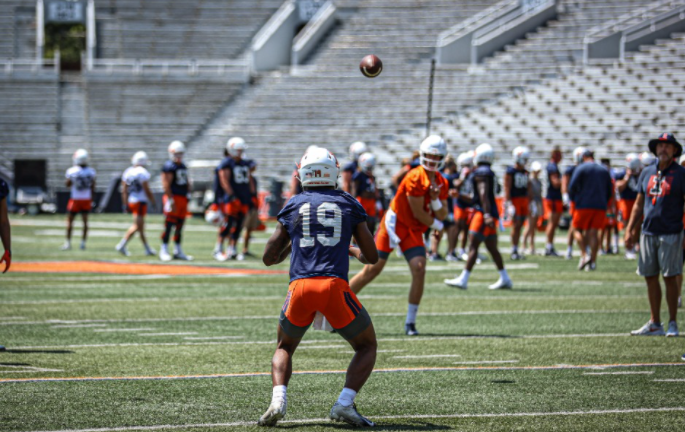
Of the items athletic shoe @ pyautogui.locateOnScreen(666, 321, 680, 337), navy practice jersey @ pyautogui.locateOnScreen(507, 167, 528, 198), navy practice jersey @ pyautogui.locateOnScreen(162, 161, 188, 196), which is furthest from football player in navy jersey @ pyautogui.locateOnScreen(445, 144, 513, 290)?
navy practice jersey @ pyautogui.locateOnScreen(162, 161, 188, 196)

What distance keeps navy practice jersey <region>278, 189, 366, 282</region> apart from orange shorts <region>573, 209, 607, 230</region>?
12165 mm

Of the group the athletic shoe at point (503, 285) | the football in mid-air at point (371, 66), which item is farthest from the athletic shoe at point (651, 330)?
the athletic shoe at point (503, 285)

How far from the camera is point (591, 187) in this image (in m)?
17.7

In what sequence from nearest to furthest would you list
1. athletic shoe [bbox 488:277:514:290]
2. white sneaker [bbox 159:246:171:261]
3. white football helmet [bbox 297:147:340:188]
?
white football helmet [bbox 297:147:340:188], athletic shoe [bbox 488:277:514:290], white sneaker [bbox 159:246:171:261]

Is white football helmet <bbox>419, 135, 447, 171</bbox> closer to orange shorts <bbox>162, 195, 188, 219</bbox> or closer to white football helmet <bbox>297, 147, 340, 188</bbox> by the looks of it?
white football helmet <bbox>297, 147, 340, 188</bbox>

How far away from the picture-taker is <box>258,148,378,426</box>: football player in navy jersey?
20.1 ft

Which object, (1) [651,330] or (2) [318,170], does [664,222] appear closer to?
(1) [651,330]

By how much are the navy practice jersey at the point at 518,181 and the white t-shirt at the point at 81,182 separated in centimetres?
822

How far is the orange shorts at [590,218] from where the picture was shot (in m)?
17.7

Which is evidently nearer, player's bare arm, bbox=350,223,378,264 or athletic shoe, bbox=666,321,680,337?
player's bare arm, bbox=350,223,378,264

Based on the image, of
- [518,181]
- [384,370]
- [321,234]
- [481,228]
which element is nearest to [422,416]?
[321,234]

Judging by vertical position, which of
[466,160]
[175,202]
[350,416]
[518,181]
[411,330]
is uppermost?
[466,160]

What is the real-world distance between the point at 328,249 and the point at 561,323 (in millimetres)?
5512

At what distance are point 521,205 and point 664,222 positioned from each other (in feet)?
34.6
